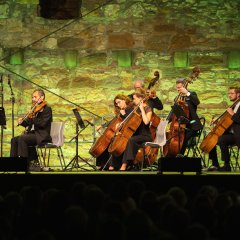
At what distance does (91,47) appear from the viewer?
12141 millimetres

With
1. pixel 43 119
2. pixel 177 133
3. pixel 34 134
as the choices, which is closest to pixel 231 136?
pixel 177 133

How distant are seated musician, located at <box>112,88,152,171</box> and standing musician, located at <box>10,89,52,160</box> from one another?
3.89 feet

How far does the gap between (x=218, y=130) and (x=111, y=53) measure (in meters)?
2.97

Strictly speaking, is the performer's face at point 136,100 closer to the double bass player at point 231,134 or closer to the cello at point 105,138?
the cello at point 105,138

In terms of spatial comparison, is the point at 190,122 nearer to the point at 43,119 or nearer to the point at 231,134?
the point at 231,134

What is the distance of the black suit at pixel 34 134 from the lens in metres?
10.4

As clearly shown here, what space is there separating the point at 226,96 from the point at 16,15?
4024 millimetres

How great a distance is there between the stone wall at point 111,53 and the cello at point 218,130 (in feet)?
6.31

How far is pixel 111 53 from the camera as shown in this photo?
39.8 ft

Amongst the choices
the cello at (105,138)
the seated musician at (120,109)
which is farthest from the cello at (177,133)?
the cello at (105,138)
